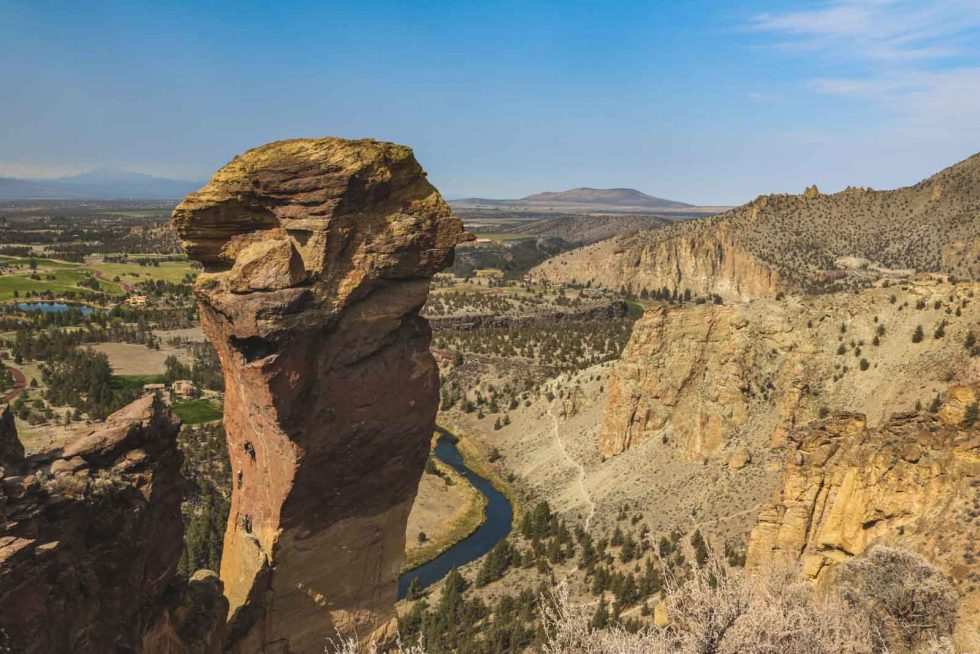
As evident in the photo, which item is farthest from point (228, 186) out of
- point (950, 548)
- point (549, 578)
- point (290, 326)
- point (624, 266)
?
point (624, 266)

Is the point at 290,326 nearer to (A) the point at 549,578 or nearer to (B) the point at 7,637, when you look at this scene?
(B) the point at 7,637

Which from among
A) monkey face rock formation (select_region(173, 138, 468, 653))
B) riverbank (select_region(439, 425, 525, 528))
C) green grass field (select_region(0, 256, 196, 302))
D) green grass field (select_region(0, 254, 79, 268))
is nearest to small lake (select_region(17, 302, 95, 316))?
green grass field (select_region(0, 256, 196, 302))

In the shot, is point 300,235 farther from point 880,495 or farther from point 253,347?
point 880,495

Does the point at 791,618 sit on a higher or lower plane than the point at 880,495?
higher

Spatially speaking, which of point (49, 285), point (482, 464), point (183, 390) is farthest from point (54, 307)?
point (482, 464)

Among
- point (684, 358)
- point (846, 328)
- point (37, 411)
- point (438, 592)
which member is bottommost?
point (438, 592)

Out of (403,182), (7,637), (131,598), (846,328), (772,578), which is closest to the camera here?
(7,637)

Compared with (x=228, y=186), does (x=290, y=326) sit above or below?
below
